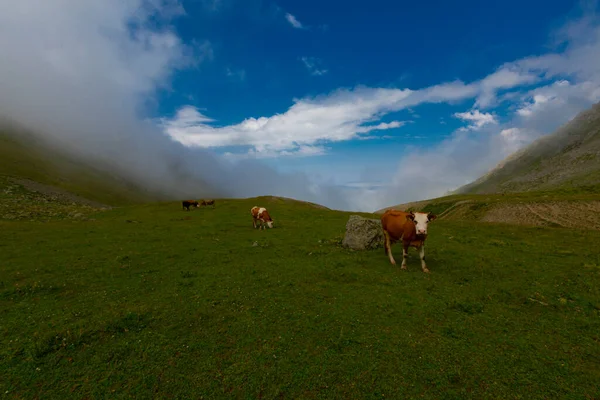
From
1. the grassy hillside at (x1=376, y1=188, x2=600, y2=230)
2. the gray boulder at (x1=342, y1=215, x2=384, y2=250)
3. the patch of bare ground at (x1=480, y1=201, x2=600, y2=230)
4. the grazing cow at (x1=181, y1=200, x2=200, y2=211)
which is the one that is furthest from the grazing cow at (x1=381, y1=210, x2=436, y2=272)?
the grazing cow at (x1=181, y1=200, x2=200, y2=211)

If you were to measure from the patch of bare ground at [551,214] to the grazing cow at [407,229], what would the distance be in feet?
135

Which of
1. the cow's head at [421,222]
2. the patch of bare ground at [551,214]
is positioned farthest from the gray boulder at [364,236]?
the patch of bare ground at [551,214]

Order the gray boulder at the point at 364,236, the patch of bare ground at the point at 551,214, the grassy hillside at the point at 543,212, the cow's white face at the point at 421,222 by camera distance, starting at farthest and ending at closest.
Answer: the grassy hillside at the point at 543,212 < the patch of bare ground at the point at 551,214 < the gray boulder at the point at 364,236 < the cow's white face at the point at 421,222

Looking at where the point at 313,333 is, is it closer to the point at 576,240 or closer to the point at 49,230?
the point at 576,240

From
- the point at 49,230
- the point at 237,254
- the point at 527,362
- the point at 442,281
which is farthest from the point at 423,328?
the point at 49,230

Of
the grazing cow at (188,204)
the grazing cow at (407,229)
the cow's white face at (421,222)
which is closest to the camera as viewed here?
the cow's white face at (421,222)

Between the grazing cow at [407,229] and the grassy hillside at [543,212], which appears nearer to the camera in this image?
the grazing cow at [407,229]

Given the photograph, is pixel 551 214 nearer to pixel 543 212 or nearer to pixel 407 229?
pixel 543 212

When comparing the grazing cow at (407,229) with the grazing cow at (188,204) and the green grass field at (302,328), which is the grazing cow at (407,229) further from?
the grazing cow at (188,204)

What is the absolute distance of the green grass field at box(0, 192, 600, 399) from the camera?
8438 mm

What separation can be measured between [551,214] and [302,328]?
203ft

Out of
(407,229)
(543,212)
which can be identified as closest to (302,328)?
(407,229)

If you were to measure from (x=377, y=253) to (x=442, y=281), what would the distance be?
6987 millimetres

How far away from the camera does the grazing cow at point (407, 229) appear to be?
17891 millimetres
